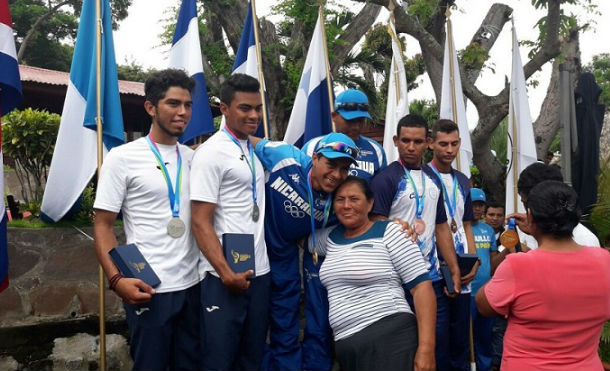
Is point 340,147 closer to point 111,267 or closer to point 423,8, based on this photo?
point 111,267

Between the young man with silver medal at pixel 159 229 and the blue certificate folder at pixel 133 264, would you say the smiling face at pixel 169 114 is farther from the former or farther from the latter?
the blue certificate folder at pixel 133 264

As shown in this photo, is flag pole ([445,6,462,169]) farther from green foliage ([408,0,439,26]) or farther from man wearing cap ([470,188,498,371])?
green foliage ([408,0,439,26])

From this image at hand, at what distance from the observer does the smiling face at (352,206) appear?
2875mm

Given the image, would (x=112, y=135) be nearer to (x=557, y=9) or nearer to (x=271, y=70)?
(x=557, y=9)

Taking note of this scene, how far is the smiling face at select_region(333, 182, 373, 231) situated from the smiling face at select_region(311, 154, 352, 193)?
8 cm

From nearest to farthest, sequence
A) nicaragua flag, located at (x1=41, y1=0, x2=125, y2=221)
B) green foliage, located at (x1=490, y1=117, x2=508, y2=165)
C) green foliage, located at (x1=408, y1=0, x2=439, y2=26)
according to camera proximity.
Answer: nicaragua flag, located at (x1=41, y1=0, x2=125, y2=221), green foliage, located at (x1=408, y1=0, x2=439, y2=26), green foliage, located at (x1=490, y1=117, x2=508, y2=165)

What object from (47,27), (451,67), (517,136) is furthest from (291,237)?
(47,27)

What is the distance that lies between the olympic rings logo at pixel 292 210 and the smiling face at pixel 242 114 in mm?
466

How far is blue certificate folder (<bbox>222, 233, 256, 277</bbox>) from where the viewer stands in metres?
2.76

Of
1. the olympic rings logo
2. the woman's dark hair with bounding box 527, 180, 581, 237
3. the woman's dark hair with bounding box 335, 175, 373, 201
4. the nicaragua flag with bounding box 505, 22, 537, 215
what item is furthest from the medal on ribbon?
the nicaragua flag with bounding box 505, 22, 537, 215

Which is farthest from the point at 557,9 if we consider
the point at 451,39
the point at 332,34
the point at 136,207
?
the point at 136,207

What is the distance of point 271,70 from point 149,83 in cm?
1020

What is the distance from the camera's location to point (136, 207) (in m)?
2.86

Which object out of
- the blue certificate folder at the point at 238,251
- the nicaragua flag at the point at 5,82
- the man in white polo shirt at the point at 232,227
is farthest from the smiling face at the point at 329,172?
the nicaragua flag at the point at 5,82
